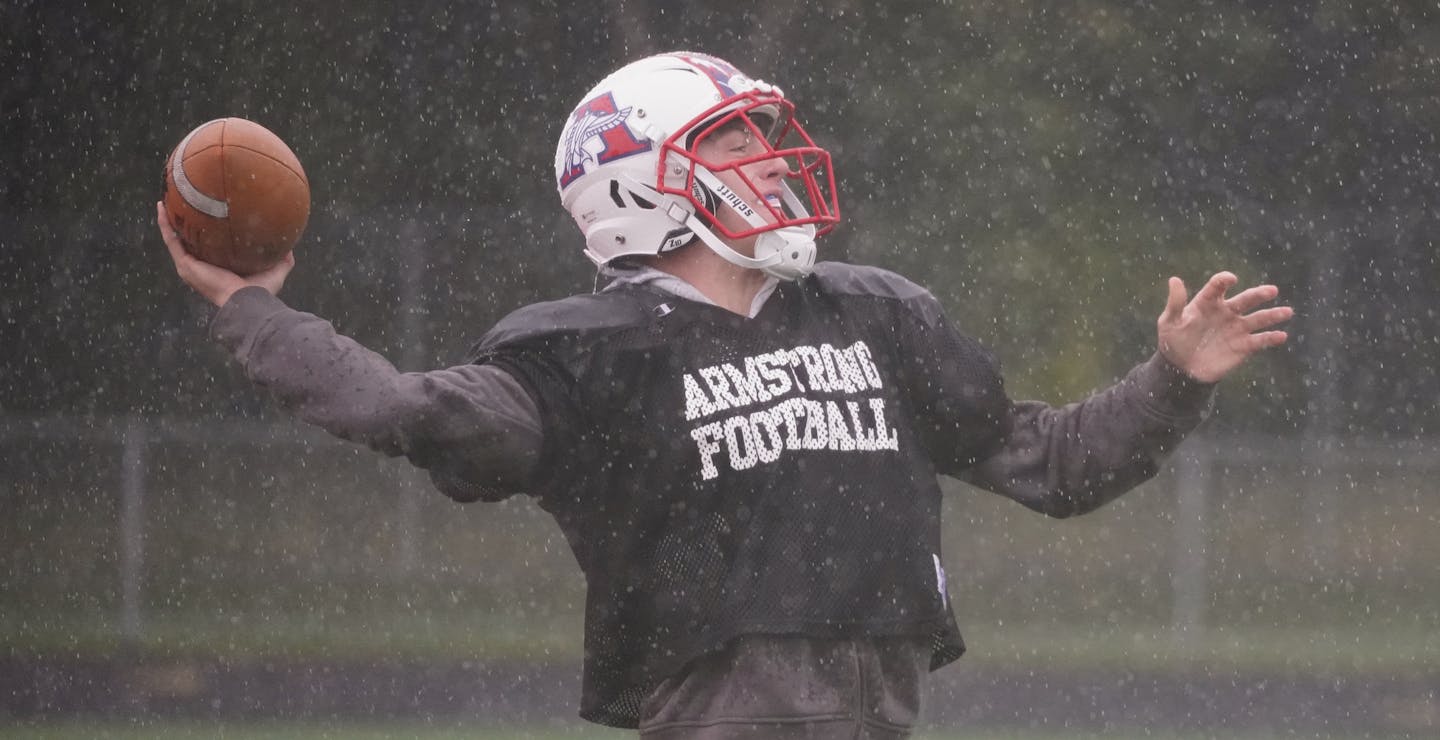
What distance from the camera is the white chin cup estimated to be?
262 centimetres

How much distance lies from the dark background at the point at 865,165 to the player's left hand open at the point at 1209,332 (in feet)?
21.7

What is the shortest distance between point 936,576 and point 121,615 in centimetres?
623

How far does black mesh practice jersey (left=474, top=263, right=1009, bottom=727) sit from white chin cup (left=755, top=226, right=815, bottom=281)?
0.08 metres

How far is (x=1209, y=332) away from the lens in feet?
8.98

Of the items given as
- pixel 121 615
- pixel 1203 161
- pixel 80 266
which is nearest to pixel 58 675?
pixel 121 615

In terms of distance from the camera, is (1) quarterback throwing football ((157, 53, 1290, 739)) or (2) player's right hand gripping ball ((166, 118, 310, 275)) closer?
(1) quarterback throwing football ((157, 53, 1290, 739))

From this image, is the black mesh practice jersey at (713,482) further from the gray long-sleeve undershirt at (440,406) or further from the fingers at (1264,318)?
the fingers at (1264,318)

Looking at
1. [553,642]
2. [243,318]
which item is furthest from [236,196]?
[553,642]

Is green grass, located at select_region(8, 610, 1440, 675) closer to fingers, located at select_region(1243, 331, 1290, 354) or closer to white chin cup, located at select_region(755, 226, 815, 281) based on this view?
fingers, located at select_region(1243, 331, 1290, 354)

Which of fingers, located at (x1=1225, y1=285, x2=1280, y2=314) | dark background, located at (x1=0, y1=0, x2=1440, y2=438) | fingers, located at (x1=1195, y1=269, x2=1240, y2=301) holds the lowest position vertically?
fingers, located at (x1=1225, y1=285, x2=1280, y2=314)

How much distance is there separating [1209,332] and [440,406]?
111 cm

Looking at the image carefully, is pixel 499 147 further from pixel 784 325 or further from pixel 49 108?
pixel 784 325

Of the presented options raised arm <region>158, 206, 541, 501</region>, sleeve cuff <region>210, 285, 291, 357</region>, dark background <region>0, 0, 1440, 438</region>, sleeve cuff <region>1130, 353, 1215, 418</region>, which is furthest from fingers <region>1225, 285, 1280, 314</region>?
dark background <region>0, 0, 1440, 438</region>

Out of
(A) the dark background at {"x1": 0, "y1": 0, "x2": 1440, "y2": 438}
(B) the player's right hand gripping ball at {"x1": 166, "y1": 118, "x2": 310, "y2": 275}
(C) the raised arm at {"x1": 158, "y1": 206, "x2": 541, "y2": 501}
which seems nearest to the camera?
(C) the raised arm at {"x1": 158, "y1": 206, "x2": 541, "y2": 501}
